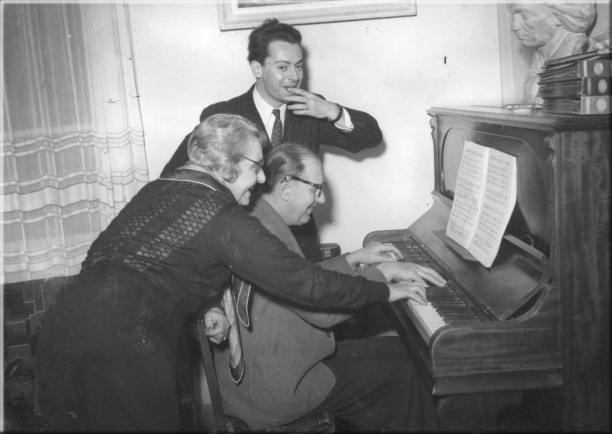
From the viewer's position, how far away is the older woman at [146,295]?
5.75 ft

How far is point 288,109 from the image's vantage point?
3096mm

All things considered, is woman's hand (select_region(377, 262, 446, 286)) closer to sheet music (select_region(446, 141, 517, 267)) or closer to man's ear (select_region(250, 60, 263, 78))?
sheet music (select_region(446, 141, 517, 267))

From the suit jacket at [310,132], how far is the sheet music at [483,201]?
0.80 m

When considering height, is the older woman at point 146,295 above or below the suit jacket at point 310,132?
below

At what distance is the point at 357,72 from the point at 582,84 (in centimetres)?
178

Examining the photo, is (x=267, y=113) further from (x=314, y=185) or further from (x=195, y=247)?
(x=195, y=247)

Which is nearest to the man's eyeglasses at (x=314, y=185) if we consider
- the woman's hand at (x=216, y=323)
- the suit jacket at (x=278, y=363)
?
the suit jacket at (x=278, y=363)

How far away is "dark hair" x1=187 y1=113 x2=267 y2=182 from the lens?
6.24ft

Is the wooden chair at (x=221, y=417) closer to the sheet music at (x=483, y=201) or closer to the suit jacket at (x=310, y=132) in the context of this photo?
the sheet music at (x=483, y=201)

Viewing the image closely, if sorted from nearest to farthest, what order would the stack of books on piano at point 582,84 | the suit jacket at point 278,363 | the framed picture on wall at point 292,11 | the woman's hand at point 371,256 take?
the stack of books on piano at point 582,84, the suit jacket at point 278,363, the woman's hand at point 371,256, the framed picture on wall at point 292,11

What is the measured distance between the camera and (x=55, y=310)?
1835 millimetres

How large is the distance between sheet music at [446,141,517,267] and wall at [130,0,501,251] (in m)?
1.14

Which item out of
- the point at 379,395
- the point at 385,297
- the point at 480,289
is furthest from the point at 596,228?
the point at 379,395

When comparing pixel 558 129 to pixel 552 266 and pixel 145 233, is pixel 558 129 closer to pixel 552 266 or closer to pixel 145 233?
pixel 552 266
